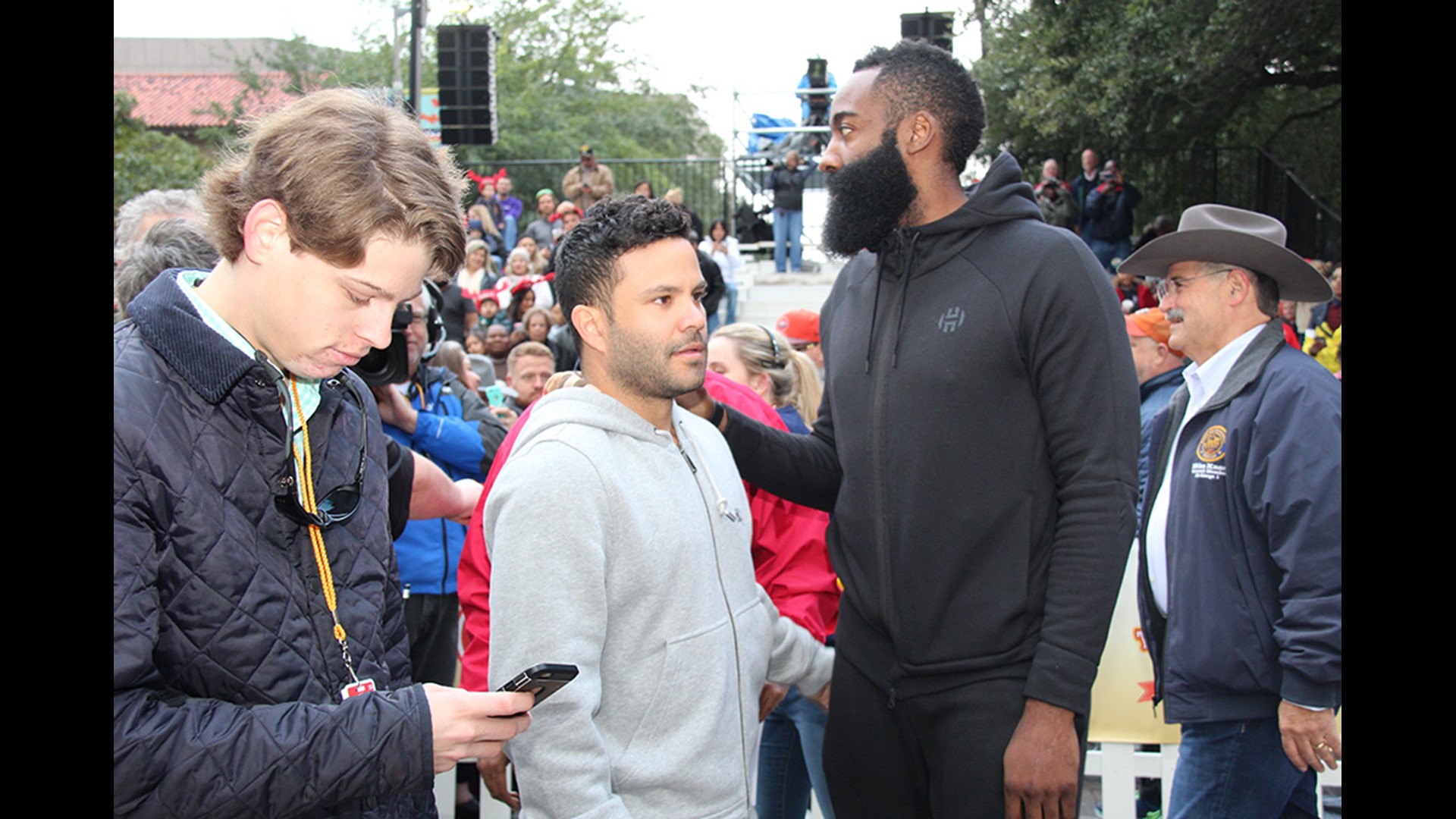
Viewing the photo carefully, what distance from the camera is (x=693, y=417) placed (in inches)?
105

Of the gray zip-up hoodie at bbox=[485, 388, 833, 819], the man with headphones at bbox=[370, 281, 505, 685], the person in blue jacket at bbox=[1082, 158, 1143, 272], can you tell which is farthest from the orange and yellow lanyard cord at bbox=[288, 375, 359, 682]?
the person in blue jacket at bbox=[1082, 158, 1143, 272]

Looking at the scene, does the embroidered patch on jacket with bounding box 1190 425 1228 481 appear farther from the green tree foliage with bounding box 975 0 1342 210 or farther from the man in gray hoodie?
the green tree foliage with bounding box 975 0 1342 210

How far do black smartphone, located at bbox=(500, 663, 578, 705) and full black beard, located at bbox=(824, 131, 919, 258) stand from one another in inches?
52.8

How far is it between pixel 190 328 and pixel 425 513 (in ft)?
3.43

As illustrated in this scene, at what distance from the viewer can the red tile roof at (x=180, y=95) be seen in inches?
1468

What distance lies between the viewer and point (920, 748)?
97.5 inches

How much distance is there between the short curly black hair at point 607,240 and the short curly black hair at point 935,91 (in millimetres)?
617

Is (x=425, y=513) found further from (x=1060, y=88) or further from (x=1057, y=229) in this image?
(x=1060, y=88)

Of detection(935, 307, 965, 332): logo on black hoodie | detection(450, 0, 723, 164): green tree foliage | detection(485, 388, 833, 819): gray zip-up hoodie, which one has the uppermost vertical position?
detection(450, 0, 723, 164): green tree foliage

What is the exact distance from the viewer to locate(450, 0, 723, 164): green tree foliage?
3212 cm

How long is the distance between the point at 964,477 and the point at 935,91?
0.94 meters

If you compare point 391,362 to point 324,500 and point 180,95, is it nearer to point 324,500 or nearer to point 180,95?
point 324,500
